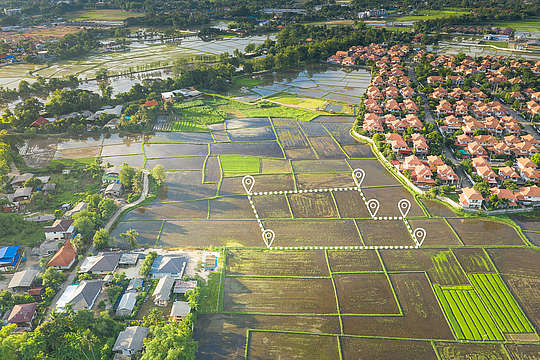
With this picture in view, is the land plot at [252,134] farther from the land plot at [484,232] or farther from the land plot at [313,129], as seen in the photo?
the land plot at [484,232]

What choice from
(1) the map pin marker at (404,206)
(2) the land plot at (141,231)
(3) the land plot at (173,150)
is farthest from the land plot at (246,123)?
(1) the map pin marker at (404,206)

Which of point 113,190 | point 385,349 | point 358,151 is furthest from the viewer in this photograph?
point 358,151

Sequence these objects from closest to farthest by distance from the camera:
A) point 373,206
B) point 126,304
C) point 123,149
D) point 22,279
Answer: point 126,304 → point 22,279 → point 373,206 → point 123,149

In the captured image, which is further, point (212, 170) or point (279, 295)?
point (212, 170)

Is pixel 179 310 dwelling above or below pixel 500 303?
above

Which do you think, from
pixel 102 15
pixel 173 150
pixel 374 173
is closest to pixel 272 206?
pixel 374 173

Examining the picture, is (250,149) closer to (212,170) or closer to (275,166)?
(275,166)
